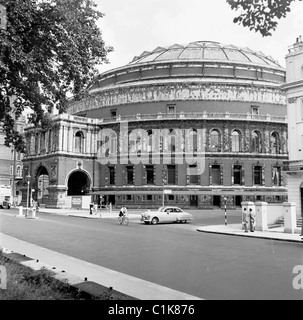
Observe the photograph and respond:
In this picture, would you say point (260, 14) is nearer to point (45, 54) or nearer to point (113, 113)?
point (45, 54)

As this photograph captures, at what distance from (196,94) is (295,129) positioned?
87.1 feet

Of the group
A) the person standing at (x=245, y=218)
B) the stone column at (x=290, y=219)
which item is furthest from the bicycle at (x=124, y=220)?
the stone column at (x=290, y=219)

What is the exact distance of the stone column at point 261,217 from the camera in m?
23.0

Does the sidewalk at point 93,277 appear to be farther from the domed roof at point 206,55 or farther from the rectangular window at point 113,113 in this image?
the domed roof at point 206,55

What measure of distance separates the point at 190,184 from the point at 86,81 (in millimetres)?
40468

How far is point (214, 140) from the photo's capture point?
167ft

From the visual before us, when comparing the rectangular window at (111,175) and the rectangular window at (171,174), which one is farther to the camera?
the rectangular window at (111,175)

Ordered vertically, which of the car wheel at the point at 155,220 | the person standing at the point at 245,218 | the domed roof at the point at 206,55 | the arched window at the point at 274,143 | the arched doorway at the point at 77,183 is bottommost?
the car wheel at the point at 155,220

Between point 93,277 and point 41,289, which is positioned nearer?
point 41,289

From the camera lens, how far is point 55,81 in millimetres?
9711

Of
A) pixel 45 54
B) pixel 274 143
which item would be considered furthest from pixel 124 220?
pixel 274 143

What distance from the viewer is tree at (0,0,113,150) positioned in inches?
299

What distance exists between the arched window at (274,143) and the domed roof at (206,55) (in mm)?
12335

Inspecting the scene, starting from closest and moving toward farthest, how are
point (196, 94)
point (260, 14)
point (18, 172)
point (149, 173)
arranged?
point (260, 14) → point (149, 173) → point (196, 94) → point (18, 172)
